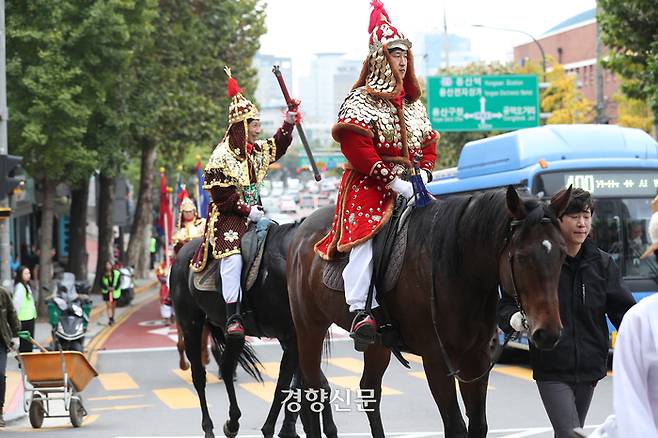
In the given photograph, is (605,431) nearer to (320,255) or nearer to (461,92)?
(320,255)

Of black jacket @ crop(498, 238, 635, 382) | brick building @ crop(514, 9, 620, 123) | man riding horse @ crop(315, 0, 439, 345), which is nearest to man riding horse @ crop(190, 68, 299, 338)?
man riding horse @ crop(315, 0, 439, 345)

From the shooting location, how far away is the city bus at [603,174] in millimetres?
16484

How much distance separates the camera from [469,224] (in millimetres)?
6828

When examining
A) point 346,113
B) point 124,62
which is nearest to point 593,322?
point 346,113

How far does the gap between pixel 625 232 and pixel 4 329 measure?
26.9ft

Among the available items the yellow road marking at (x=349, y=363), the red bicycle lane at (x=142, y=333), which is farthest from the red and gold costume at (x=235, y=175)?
the red bicycle lane at (x=142, y=333)

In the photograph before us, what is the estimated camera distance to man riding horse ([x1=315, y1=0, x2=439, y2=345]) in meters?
7.80

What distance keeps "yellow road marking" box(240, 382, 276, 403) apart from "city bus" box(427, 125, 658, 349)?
3575 mm

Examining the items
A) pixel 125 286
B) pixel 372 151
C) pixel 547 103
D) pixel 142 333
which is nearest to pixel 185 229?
pixel 372 151

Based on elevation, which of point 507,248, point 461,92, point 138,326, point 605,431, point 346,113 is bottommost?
point 138,326

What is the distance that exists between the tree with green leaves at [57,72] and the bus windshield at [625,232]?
14.4 meters

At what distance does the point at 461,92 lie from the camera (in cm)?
3434

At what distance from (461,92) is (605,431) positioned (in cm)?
3061

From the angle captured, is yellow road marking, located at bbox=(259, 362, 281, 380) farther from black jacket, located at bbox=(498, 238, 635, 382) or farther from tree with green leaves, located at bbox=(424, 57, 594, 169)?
tree with green leaves, located at bbox=(424, 57, 594, 169)
